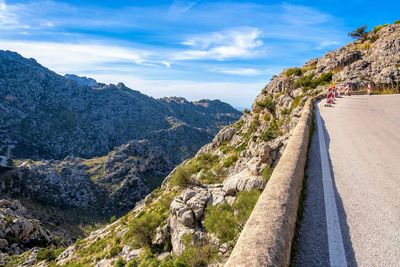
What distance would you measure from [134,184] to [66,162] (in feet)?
177

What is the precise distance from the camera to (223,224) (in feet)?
41.0

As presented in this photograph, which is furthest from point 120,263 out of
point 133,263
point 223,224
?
point 223,224

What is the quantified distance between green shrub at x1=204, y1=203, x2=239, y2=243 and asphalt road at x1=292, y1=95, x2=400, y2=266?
3.46 metres

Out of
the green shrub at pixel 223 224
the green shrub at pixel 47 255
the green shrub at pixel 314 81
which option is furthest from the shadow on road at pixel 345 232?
the green shrub at pixel 47 255

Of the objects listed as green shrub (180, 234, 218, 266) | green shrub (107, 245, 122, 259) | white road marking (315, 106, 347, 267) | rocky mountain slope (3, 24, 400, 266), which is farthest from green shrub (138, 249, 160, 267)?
white road marking (315, 106, 347, 267)

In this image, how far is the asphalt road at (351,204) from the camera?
5824 mm

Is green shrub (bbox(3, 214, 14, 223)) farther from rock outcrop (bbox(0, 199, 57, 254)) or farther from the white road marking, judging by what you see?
the white road marking

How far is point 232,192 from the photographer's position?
647 inches

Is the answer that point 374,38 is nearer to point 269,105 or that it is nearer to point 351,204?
point 269,105

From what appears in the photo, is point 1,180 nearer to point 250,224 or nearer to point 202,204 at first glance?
point 202,204

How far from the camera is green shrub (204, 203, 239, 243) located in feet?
38.5

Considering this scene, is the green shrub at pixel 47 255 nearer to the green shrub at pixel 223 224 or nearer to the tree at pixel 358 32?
the green shrub at pixel 223 224

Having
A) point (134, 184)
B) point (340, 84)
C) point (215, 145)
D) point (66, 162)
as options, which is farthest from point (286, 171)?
point (66, 162)

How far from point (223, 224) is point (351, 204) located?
5.66 m
